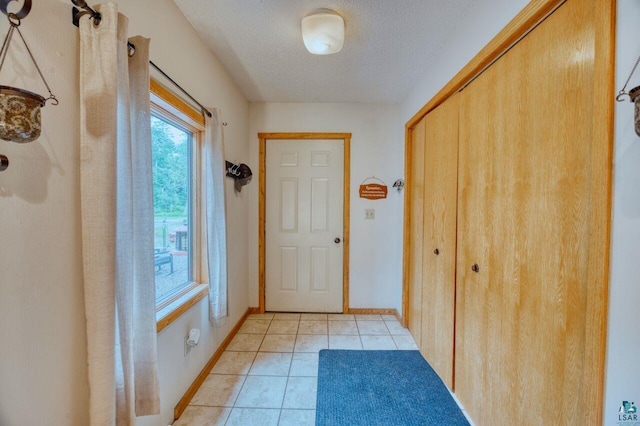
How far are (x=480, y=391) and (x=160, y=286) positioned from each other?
1.89 metres

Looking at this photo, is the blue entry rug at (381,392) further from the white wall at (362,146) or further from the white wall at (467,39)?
the white wall at (467,39)

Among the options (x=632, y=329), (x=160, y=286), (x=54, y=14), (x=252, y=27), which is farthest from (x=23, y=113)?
(x=632, y=329)

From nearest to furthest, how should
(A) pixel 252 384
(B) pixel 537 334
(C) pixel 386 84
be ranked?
1. (B) pixel 537 334
2. (A) pixel 252 384
3. (C) pixel 386 84

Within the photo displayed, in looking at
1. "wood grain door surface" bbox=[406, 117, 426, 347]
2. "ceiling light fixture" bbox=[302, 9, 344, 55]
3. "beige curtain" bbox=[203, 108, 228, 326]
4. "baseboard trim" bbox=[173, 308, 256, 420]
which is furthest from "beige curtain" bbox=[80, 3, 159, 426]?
"wood grain door surface" bbox=[406, 117, 426, 347]

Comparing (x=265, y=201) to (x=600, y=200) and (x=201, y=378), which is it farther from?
(x=600, y=200)

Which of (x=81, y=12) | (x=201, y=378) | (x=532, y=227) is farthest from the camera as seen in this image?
(x=201, y=378)

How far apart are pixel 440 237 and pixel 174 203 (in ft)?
5.98

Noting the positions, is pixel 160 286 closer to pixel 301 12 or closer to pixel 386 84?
pixel 301 12

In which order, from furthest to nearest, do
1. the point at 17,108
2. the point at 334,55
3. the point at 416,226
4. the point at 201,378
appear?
the point at 416,226 < the point at 334,55 < the point at 201,378 < the point at 17,108

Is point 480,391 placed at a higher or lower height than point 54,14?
lower

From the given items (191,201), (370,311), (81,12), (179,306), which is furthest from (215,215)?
(370,311)

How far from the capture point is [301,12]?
5.02 ft

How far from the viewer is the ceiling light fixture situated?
1.50m

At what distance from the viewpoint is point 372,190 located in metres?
2.91
